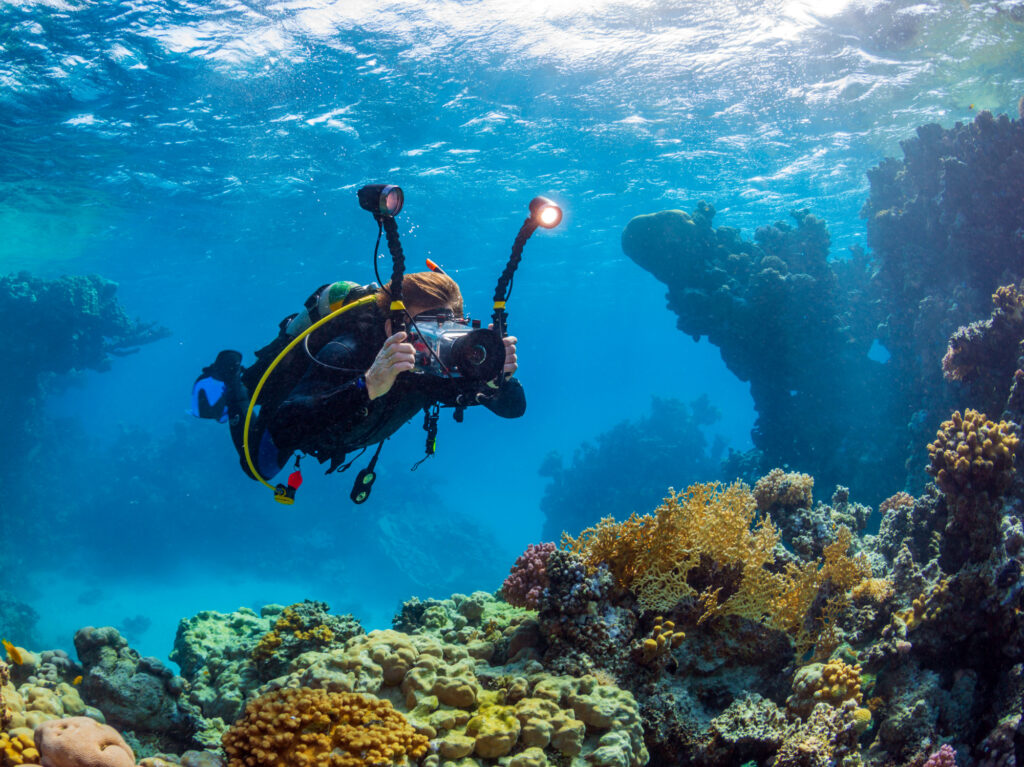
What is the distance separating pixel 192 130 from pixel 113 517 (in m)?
24.9

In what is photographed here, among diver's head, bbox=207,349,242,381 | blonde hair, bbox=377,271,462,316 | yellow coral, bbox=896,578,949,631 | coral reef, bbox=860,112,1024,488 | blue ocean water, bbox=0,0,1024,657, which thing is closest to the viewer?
yellow coral, bbox=896,578,949,631

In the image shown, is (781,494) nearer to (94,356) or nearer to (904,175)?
(904,175)

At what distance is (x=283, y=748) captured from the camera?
2.62m

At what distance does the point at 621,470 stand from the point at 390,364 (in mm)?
26389

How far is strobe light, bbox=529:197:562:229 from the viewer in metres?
3.24

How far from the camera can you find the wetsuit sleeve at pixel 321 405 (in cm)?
330

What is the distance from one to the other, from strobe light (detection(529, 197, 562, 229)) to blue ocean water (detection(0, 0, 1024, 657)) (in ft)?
38.7

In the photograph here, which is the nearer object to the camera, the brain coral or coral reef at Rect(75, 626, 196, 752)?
the brain coral

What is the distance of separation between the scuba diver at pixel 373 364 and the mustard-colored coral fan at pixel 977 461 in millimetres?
3786

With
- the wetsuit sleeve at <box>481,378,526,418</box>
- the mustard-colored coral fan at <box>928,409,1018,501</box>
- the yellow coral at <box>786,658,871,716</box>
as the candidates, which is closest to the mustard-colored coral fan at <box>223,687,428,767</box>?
the wetsuit sleeve at <box>481,378,526,418</box>

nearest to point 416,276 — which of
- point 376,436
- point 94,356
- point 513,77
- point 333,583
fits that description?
point 376,436

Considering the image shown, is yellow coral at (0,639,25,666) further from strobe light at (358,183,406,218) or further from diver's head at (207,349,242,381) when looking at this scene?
strobe light at (358,183,406,218)

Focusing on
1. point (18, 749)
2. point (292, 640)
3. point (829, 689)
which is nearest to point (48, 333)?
point (292, 640)

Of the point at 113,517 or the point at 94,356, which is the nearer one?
the point at 94,356
